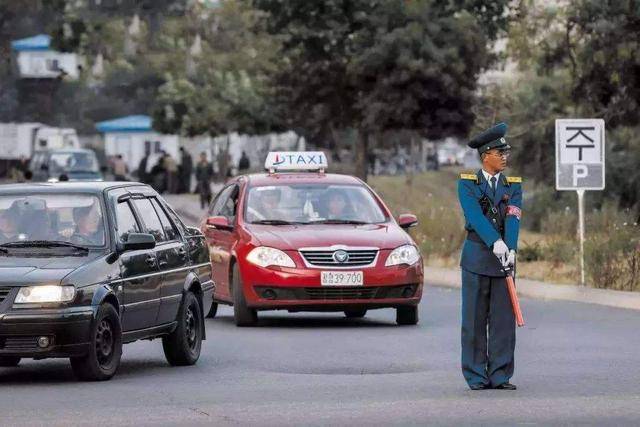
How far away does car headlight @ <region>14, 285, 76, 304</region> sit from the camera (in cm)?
1354

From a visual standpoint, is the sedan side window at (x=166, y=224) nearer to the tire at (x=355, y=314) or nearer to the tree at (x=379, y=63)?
the tire at (x=355, y=314)

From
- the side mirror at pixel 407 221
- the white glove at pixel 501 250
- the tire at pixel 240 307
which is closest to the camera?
the white glove at pixel 501 250

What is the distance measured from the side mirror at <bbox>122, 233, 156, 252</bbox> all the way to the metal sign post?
12507 mm

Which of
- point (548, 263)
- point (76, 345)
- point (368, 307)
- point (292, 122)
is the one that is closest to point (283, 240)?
point (368, 307)

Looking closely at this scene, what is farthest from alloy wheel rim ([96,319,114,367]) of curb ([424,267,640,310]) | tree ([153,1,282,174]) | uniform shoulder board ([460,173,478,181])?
tree ([153,1,282,174])

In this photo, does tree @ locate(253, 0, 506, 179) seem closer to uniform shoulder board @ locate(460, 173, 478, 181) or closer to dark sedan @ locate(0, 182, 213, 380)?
dark sedan @ locate(0, 182, 213, 380)

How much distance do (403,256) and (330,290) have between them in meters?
0.83

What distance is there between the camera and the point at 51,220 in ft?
48.4

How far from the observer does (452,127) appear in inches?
2119

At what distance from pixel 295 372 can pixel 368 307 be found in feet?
16.1

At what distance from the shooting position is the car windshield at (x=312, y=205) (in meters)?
21.0

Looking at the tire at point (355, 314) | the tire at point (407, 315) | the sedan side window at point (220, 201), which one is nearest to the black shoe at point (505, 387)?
the tire at point (407, 315)

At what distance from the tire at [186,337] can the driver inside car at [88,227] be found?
1.23m

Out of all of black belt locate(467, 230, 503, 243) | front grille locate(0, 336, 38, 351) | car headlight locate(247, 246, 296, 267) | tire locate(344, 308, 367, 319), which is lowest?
tire locate(344, 308, 367, 319)
